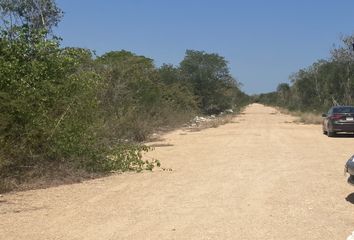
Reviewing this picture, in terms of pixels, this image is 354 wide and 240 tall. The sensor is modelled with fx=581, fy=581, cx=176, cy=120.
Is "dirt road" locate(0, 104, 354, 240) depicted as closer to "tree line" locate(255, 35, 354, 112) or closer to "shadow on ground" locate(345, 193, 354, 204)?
"shadow on ground" locate(345, 193, 354, 204)

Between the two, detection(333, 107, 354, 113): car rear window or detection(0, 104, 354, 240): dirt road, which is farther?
detection(333, 107, 354, 113): car rear window

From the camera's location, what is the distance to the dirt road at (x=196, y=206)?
7660 millimetres

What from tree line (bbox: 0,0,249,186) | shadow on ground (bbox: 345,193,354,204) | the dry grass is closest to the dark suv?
tree line (bbox: 0,0,249,186)

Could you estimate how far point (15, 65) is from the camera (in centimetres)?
1235

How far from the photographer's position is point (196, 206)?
9391 mm

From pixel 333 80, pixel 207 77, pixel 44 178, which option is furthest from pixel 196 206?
pixel 207 77

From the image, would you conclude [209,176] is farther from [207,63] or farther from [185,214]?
[207,63]

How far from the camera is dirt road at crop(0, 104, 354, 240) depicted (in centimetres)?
766

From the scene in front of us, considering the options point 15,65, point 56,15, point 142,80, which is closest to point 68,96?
point 15,65

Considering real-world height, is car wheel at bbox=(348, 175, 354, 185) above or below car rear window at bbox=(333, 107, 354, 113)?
below

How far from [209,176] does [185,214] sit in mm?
4419

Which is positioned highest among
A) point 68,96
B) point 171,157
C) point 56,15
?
point 56,15

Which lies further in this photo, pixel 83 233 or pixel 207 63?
pixel 207 63

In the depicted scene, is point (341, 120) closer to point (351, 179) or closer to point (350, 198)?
point (350, 198)
